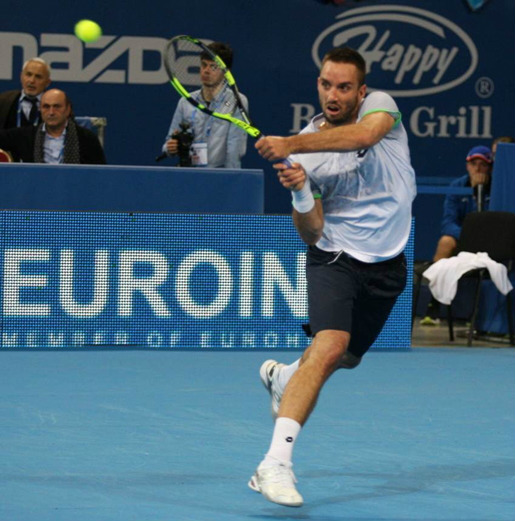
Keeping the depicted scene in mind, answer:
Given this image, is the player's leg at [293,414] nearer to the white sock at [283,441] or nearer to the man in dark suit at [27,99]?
the white sock at [283,441]

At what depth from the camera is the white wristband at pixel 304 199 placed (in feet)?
15.1

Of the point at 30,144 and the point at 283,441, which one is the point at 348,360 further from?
the point at 30,144

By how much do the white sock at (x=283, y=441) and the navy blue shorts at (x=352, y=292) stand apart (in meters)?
0.45

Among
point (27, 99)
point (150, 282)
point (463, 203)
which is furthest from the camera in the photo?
point (463, 203)

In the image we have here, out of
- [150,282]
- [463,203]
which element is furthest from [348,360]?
[463,203]

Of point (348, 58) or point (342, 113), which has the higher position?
point (348, 58)

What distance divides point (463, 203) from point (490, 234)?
150 centimetres

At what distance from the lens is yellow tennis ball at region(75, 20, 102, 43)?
13.2 metres

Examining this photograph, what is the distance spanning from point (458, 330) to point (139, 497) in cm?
703

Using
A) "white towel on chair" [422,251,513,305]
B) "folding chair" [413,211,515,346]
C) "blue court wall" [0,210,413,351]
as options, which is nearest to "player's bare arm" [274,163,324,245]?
"blue court wall" [0,210,413,351]

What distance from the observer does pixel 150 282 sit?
8953 millimetres

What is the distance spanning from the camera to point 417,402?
6.98 meters

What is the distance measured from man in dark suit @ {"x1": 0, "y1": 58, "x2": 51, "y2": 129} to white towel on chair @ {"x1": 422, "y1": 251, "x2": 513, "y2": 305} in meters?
3.39

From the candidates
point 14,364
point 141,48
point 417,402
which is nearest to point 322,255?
point 417,402
